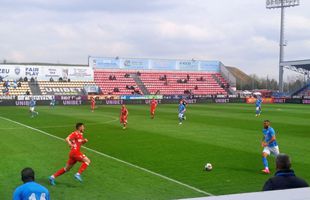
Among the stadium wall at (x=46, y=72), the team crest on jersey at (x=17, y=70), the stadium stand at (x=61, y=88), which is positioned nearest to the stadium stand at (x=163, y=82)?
the stadium wall at (x=46, y=72)

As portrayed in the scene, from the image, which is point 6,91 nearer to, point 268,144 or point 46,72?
point 46,72

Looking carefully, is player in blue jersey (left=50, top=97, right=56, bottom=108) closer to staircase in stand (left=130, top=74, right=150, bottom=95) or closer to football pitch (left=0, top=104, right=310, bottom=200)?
staircase in stand (left=130, top=74, right=150, bottom=95)

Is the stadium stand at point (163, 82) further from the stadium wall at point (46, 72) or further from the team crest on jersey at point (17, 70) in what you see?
the team crest on jersey at point (17, 70)

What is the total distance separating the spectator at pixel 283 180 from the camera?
251 inches

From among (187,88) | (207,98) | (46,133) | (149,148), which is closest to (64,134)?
(46,133)

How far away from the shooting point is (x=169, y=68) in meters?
86.6

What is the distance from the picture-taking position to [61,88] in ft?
240

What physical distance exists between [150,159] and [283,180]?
10631 mm

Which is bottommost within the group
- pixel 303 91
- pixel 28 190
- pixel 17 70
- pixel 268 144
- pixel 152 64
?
pixel 268 144

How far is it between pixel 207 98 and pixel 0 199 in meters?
62.3

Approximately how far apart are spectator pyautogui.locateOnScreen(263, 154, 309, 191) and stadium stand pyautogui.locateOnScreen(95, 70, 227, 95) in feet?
231

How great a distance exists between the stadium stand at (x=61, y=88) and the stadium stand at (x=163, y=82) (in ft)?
14.9

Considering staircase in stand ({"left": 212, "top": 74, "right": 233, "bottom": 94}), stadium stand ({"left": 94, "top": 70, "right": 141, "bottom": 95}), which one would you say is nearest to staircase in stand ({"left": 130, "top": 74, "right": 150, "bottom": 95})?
stadium stand ({"left": 94, "top": 70, "right": 141, "bottom": 95})

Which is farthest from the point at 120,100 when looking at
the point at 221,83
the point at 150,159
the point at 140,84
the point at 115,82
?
the point at 150,159
